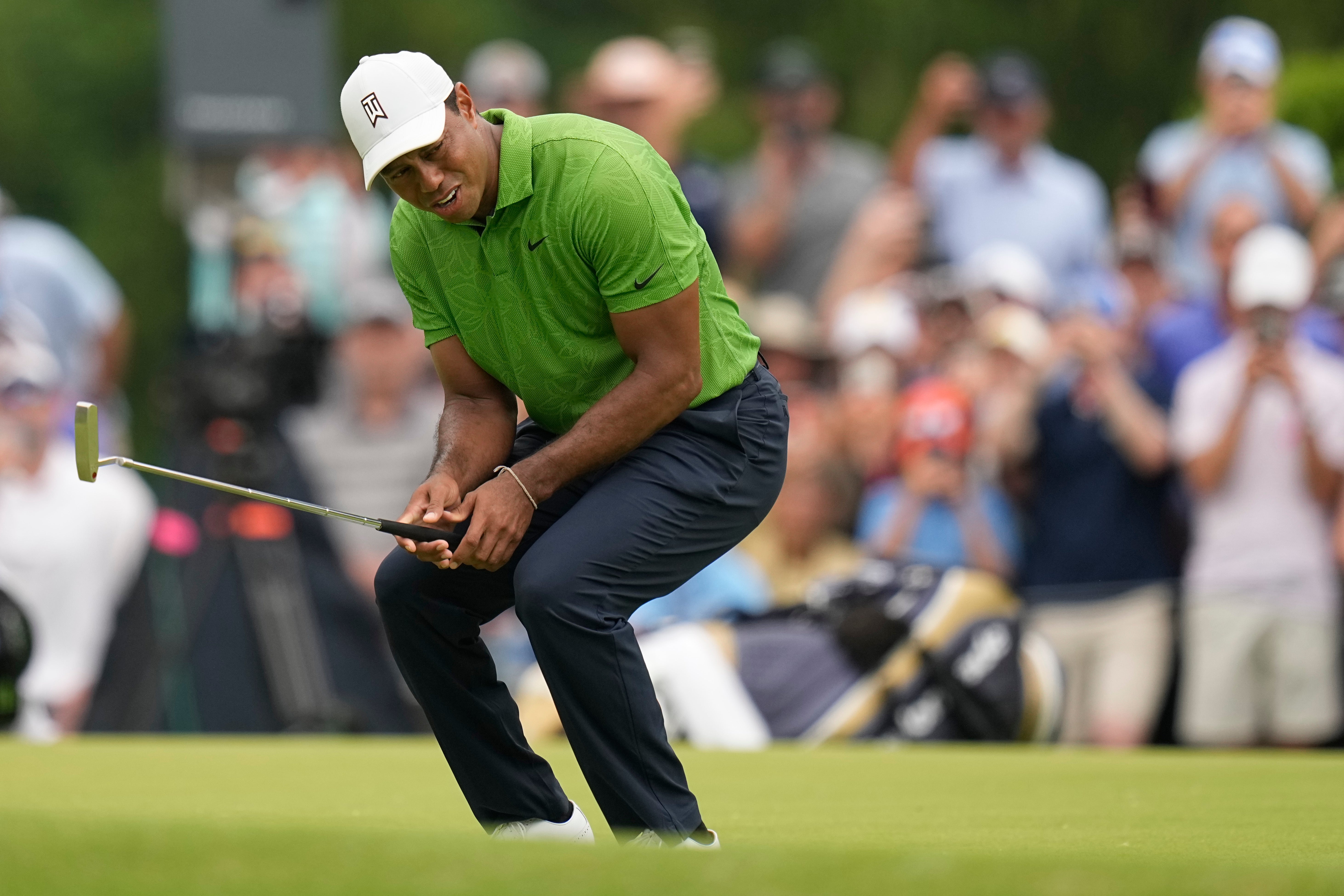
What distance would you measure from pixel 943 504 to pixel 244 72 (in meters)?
4.77

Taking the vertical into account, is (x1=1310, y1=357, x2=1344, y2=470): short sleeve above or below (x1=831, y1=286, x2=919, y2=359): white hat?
above

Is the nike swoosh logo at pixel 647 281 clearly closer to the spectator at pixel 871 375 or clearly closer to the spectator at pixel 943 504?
the spectator at pixel 943 504

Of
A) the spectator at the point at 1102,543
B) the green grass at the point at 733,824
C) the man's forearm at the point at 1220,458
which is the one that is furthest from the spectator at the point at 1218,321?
the green grass at the point at 733,824

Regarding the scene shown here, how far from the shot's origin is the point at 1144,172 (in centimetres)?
1165

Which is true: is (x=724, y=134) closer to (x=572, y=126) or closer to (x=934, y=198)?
(x=934, y=198)

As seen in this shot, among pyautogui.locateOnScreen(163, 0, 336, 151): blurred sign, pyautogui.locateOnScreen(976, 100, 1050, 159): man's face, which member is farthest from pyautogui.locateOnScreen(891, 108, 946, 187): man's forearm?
pyautogui.locateOnScreen(163, 0, 336, 151): blurred sign

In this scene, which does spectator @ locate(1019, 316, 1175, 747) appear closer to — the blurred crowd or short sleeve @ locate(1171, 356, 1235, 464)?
the blurred crowd

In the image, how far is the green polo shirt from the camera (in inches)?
191

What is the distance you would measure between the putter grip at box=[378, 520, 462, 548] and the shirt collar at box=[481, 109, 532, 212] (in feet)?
2.57

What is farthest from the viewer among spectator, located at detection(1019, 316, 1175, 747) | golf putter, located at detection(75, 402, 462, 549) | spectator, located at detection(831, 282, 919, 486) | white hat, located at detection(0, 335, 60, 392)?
white hat, located at detection(0, 335, 60, 392)

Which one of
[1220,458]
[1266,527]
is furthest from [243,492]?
[1266,527]

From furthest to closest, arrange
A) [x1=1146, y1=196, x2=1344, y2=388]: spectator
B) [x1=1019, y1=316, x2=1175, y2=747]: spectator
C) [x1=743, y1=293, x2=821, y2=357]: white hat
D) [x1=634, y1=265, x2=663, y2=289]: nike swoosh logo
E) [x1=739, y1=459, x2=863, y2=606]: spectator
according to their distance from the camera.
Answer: [x1=743, y1=293, x2=821, y2=357]: white hat, [x1=739, y1=459, x2=863, y2=606]: spectator, [x1=1146, y1=196, x2=1344, y2=388]: spectator, [x1=1019, y1=316, x2=1175, y2=747]: spectator, [x1=634, y1=265, x2=663, y2=289]: nike swoosh logo

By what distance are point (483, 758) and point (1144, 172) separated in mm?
7535

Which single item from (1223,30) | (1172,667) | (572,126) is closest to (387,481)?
(1172,667)
